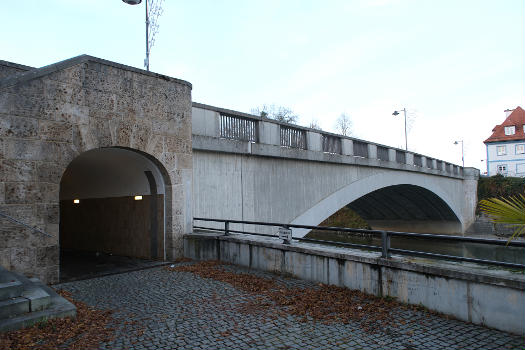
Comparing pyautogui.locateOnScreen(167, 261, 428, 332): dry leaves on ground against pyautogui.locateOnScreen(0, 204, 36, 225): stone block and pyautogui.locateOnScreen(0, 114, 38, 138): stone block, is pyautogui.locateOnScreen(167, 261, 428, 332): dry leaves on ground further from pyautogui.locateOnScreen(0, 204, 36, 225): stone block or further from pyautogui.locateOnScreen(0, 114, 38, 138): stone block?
pyautogui.locateOnScreen(0, 114, 38, 138): stone block

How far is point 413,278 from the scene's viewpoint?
567cm

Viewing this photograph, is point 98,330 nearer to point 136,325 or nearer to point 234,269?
point 136,325

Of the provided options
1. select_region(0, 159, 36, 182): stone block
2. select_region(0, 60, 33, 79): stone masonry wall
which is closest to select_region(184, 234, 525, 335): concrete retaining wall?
select_region(0, 159, 36, 182): stone block

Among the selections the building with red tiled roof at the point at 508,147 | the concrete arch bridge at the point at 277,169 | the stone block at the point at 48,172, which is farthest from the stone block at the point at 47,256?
the building with red tiled roof at the point at 508,147

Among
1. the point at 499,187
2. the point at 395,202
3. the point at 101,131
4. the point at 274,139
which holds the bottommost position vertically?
the point at 395,202

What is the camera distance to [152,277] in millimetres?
7953

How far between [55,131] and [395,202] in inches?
1148

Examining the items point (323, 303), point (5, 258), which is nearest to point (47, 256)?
point (5, 258)

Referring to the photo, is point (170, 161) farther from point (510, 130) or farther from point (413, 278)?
point (510, 130)

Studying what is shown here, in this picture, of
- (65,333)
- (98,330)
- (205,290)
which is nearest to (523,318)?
(205,290)

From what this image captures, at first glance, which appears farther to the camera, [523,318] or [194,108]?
[194,108]

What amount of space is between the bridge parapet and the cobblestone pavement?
5.27m

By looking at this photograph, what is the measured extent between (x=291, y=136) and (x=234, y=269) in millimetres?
6395

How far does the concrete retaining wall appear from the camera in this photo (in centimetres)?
467
